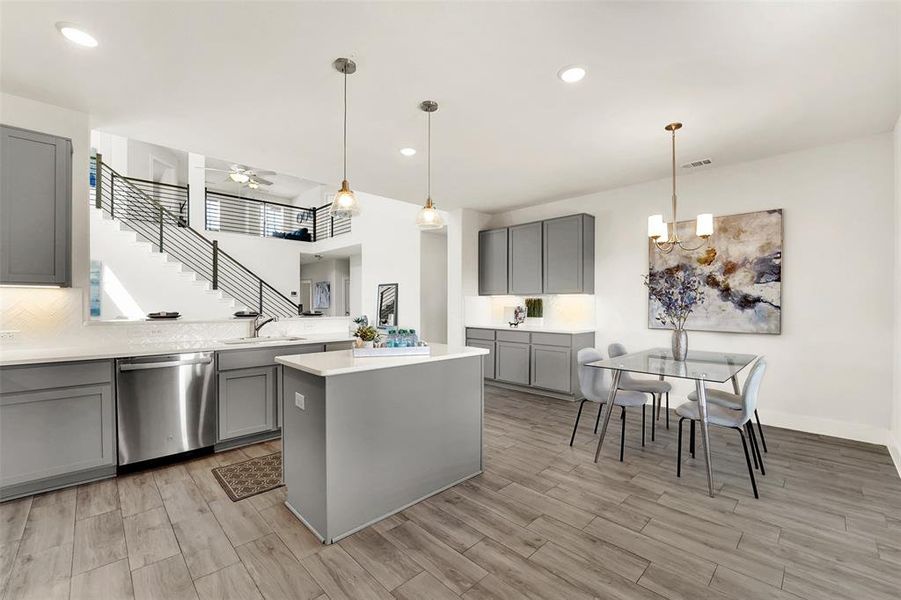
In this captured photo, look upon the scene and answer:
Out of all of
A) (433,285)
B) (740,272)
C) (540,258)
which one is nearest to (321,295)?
(433,285)

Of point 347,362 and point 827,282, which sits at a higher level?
point 827,282

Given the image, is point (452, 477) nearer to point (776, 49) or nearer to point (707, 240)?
point (776, 49)

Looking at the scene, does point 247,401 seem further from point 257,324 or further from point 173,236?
point 173,236

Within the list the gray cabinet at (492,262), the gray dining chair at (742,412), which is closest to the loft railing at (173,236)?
the gray cabinet at (492,262)

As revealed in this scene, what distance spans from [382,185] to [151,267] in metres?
4.23

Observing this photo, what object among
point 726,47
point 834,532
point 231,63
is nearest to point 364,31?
point 231,63

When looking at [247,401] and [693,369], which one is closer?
[693,369]

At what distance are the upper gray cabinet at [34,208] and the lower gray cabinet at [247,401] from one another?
141 centimetres

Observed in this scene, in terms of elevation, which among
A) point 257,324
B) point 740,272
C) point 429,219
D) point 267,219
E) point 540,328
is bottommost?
point 540,328

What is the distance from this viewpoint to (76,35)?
2.28m

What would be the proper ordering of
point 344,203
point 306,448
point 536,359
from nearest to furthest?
point 306,448, point 344,203, point 536,359

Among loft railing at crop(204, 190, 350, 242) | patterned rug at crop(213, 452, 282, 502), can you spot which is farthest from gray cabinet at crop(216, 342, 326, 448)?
loft railing at crop(204, 190, 350, 242)

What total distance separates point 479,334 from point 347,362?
4064mm

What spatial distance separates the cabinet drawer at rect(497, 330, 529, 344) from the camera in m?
5.71
